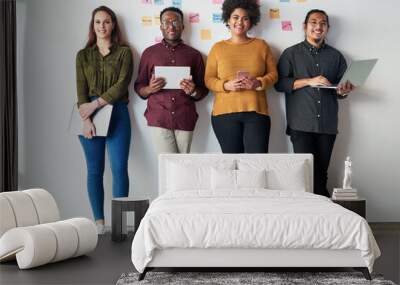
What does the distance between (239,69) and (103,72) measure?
4.37 feet

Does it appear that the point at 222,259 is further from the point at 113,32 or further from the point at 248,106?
the point at 113,32

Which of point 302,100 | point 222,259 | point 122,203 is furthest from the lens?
point 302,100

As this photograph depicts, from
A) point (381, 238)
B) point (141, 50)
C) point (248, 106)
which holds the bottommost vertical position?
point (381, 238)

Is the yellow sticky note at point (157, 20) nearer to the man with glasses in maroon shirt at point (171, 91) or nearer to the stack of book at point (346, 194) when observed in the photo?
the man with glasses in maroon shirt at point (171, 91)

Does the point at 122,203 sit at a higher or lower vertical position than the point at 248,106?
lower

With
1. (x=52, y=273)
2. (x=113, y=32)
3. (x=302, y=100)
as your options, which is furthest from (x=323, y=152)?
(x=52, y=273)

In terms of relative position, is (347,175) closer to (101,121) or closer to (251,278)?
(251,278)

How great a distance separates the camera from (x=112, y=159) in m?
7.02

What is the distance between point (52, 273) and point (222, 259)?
1231mm

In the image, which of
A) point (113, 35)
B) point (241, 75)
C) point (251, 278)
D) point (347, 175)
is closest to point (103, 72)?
point (113, 35)

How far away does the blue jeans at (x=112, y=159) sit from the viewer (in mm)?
6996

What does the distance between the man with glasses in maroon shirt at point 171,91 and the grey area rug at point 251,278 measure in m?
2.16

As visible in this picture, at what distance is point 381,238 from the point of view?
6.63 metres

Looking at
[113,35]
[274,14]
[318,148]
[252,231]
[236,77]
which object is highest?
[274,14]
